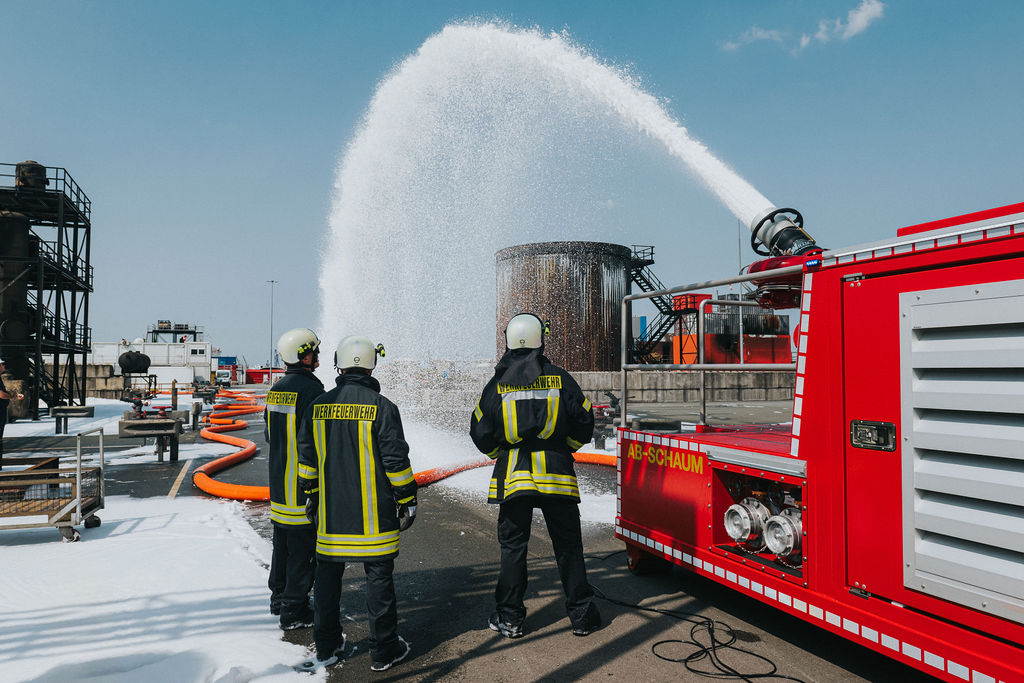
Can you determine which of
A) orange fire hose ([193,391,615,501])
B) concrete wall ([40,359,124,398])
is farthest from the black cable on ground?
concrete wall ([40,359,124,398])

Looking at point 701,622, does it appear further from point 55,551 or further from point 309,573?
point 55,551

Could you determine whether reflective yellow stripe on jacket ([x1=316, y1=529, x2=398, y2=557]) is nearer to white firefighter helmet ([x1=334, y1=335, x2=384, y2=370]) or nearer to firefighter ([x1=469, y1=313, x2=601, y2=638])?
firefighter ([x1=469, y1=313, x2=601, y2=638])

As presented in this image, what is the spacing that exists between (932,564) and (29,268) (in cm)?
2496

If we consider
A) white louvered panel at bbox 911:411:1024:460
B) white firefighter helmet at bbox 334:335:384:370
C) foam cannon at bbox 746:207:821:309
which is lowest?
white louvered panel at bbox 911:411:1024:460

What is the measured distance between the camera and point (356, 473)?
3502mm

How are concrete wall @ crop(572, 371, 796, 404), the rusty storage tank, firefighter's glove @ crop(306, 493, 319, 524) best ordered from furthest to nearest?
1. the rusty storage tank
2. concrete wall @ crop(572, 371, 796, 404)
3. firefighter's glove @ crop(306, 493, 319, 524)

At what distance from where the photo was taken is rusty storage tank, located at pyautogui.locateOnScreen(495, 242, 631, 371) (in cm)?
2266

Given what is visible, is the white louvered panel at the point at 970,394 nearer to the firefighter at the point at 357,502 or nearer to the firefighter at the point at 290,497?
the firefighter at the point at 357,502

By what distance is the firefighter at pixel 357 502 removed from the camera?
136 inches

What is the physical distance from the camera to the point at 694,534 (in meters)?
4.12

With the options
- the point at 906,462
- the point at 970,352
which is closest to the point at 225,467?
the point at 906,462

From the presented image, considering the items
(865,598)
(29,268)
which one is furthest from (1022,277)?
(29,268)

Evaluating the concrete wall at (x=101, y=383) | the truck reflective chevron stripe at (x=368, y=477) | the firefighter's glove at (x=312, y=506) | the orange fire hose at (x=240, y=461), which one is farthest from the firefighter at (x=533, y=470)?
the concrete wall at (x=101, y=383)

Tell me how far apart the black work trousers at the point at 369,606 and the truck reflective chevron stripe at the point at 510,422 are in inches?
40.5
